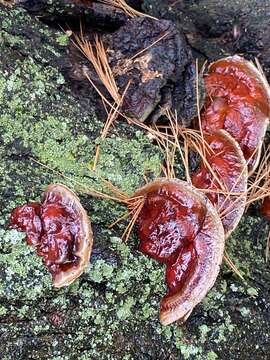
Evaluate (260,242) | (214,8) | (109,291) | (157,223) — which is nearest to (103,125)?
(157,223)

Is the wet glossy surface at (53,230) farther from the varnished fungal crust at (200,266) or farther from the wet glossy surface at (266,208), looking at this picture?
the wet glossy surface at (266,208)

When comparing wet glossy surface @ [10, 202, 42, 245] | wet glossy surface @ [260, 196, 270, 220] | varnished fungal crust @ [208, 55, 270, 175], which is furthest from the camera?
wet glossy surface @ [260, 196, 270, 220]

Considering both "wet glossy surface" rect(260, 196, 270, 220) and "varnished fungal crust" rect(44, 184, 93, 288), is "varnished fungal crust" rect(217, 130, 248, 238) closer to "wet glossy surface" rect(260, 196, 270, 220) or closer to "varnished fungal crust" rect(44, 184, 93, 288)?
"wet glossy surface" rect(260, 196, 270, 220)

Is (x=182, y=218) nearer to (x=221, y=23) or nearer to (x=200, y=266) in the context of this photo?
(x=200, y=266)

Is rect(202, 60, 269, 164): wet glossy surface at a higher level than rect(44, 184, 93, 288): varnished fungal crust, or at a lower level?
higher

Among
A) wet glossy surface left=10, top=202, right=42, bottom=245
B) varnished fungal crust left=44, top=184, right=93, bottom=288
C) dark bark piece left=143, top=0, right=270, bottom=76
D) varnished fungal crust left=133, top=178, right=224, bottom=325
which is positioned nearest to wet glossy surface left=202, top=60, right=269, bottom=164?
dark bark piece left=143, top=0, right=270, bottom=76

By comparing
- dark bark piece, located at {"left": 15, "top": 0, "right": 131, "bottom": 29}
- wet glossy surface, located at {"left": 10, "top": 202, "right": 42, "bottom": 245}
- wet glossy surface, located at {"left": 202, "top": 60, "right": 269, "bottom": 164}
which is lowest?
wet glossy surface, located at {"left": 10, "top": 202, "right": 42, "bottom": 245}

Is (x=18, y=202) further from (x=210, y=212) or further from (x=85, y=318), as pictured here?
(x=210, y=212)
